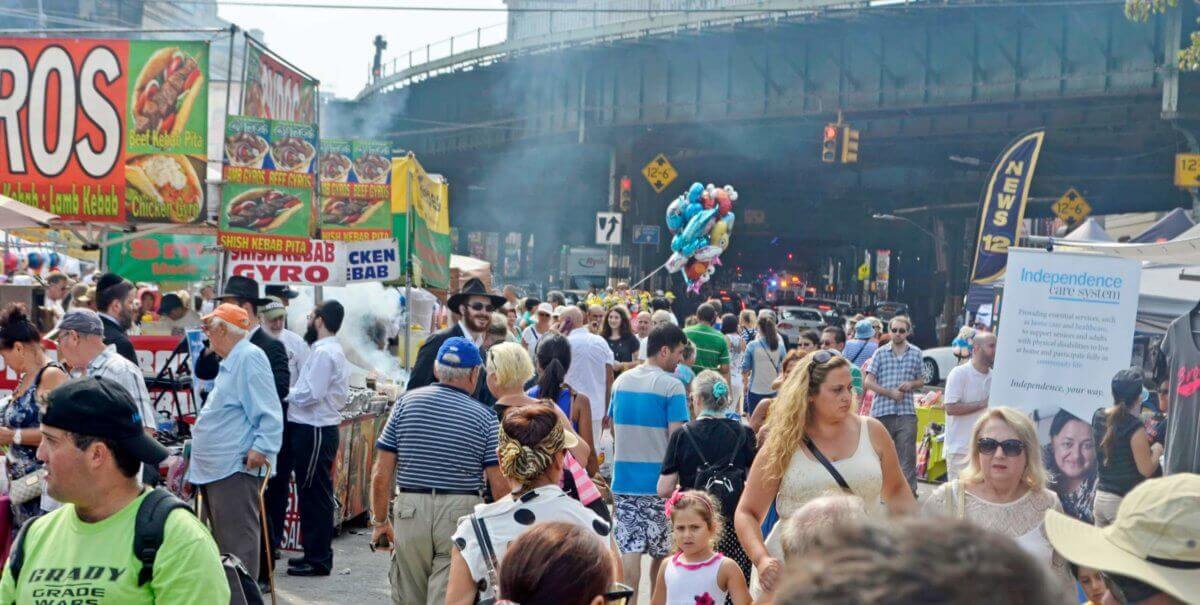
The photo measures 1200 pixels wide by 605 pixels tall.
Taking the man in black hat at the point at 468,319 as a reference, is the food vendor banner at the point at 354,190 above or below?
above

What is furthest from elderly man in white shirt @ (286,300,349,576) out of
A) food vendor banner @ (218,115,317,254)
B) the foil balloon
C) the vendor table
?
the foil balloon

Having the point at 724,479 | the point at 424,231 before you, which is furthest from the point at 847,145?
the point at 724,479

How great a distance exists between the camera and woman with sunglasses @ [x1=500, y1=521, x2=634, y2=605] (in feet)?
9.87

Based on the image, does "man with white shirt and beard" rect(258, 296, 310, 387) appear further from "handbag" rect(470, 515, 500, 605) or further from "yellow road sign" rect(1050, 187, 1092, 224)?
"yellow road sign" rect(1050, 187, 1092, 224)

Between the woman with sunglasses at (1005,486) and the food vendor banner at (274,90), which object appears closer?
the woman with sunglasses at (1005,486)

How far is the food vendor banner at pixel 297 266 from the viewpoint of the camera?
12.3m

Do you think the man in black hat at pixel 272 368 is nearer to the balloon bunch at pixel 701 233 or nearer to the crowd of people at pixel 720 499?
the crowd of people at pixel 720 499

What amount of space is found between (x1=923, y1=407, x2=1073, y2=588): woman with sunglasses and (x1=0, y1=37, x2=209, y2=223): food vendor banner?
8641 mm

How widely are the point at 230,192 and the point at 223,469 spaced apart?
16.3 feet

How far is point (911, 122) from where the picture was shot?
127ft

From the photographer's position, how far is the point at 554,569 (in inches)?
118

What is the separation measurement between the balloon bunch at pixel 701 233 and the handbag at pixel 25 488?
816 inches

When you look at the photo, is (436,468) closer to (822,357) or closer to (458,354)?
(458,354)

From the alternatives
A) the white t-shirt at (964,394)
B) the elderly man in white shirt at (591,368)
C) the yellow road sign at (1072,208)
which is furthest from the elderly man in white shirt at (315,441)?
the yellow road sign at (1072,208)
